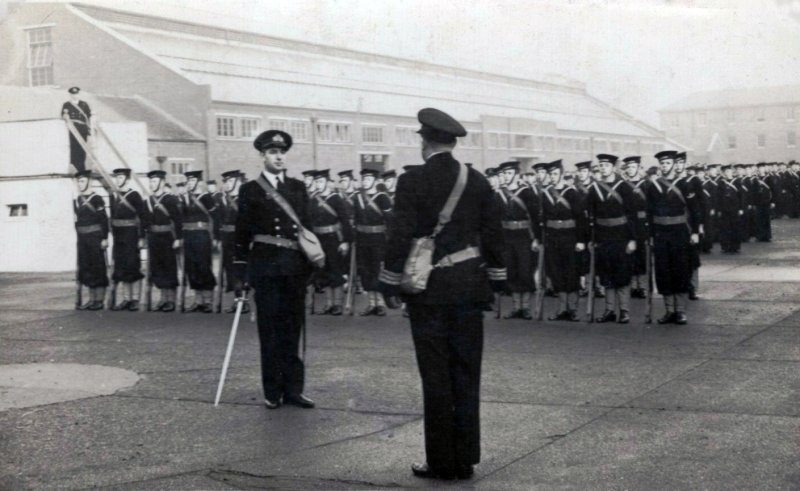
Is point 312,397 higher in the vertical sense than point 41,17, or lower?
lower

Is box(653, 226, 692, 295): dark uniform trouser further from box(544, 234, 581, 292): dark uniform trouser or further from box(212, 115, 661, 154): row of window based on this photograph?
box(212, 115, 661, 154): row of window

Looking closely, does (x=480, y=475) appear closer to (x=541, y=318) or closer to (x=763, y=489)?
(x=763, y=489)

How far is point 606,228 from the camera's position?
12188mm

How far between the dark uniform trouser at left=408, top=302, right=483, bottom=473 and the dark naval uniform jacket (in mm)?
99

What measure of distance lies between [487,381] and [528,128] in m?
44.4

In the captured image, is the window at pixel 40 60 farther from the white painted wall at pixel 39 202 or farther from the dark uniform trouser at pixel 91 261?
the dark uniform trouser at pixel 91 261

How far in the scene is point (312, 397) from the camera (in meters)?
8.08

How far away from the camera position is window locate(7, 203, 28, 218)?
24.9m

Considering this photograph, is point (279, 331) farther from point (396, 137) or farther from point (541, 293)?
point (396, 137)

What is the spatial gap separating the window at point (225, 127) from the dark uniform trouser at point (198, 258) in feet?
70.7

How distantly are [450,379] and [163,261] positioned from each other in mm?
10217

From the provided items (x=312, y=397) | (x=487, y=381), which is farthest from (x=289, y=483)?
(x=487, y=381)

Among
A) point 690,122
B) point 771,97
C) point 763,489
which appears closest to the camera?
point 763,489

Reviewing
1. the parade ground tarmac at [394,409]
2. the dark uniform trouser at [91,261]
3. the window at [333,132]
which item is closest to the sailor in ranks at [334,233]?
the parade ground tarmac at [394,409]
